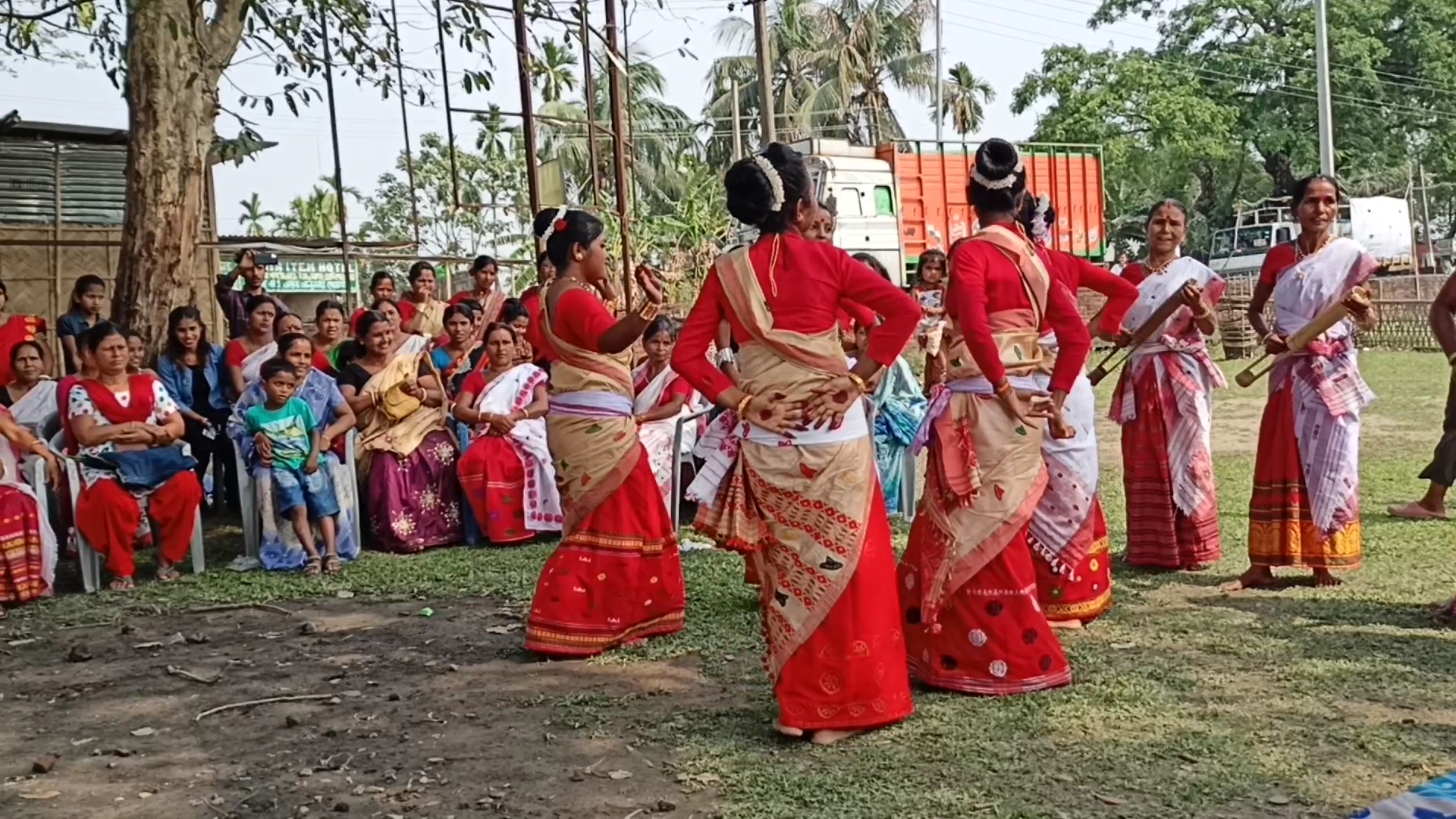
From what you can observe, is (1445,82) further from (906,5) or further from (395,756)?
(395,756)

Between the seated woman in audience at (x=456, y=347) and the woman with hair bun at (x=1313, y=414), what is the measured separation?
200 inches

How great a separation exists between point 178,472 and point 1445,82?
3662cm

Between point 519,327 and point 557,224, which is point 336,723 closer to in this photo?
point 557,224

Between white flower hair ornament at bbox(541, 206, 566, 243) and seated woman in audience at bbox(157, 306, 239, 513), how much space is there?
3859mm

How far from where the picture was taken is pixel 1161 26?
3697 cm

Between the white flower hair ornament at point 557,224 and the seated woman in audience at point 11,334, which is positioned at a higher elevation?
the white flower hair ornament at point 557,224

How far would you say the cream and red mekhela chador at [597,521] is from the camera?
5.34m

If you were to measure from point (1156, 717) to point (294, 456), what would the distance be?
519cm

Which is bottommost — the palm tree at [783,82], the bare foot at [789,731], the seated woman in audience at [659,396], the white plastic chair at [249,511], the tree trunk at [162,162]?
the bare foot at [789,731]

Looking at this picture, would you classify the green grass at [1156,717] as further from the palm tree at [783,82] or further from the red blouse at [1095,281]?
the palm tree at [783,82]

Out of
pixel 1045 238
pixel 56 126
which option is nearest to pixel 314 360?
pixel 1045 238

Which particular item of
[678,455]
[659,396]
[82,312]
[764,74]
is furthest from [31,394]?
[764,74]

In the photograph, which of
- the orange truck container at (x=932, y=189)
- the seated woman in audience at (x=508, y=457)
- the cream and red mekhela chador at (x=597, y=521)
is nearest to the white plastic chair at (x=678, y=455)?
the seated woman in audience at (x=508, y=457)

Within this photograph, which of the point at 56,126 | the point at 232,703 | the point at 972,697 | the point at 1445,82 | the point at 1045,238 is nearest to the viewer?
the point at 972,697
